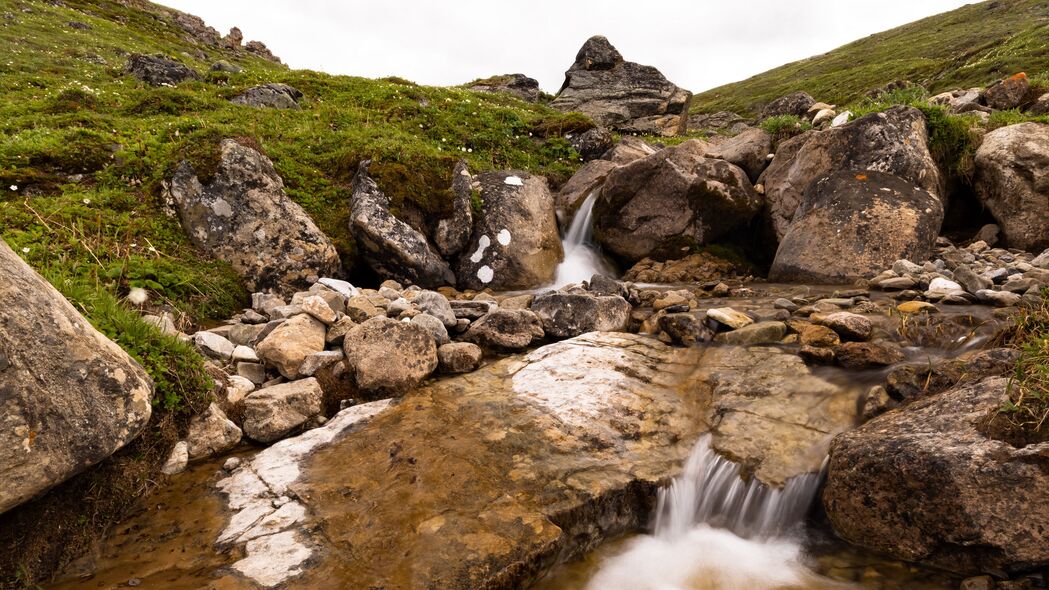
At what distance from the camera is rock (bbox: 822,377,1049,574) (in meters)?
3.59

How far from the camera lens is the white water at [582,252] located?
12961 millimetres

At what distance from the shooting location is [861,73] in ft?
248

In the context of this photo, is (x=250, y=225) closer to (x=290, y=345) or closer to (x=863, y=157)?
(x=290, y=345)

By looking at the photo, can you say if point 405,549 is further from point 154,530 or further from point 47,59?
point 47,59

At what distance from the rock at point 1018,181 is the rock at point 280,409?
14191mm

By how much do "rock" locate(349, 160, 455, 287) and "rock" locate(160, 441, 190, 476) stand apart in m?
6.31

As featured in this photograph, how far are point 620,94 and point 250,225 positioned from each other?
26003 millimetres

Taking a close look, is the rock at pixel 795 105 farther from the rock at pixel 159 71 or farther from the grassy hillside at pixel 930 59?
the rock at pixel 159 71

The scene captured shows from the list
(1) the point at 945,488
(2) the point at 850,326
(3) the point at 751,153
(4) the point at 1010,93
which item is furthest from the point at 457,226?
(4) the point at 1010,93

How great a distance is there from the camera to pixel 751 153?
14320 mm

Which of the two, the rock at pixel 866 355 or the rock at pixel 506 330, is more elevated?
the rock at pixel 866 355

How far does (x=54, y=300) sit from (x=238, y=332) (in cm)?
351

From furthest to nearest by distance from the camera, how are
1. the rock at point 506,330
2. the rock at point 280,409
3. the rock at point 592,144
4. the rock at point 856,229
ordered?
the rock at point 592,144
the rock at point 856,229
the rock at point 506,330
the rock at point 280,409

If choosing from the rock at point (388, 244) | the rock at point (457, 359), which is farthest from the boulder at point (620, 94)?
the rock at point (457, 359)
